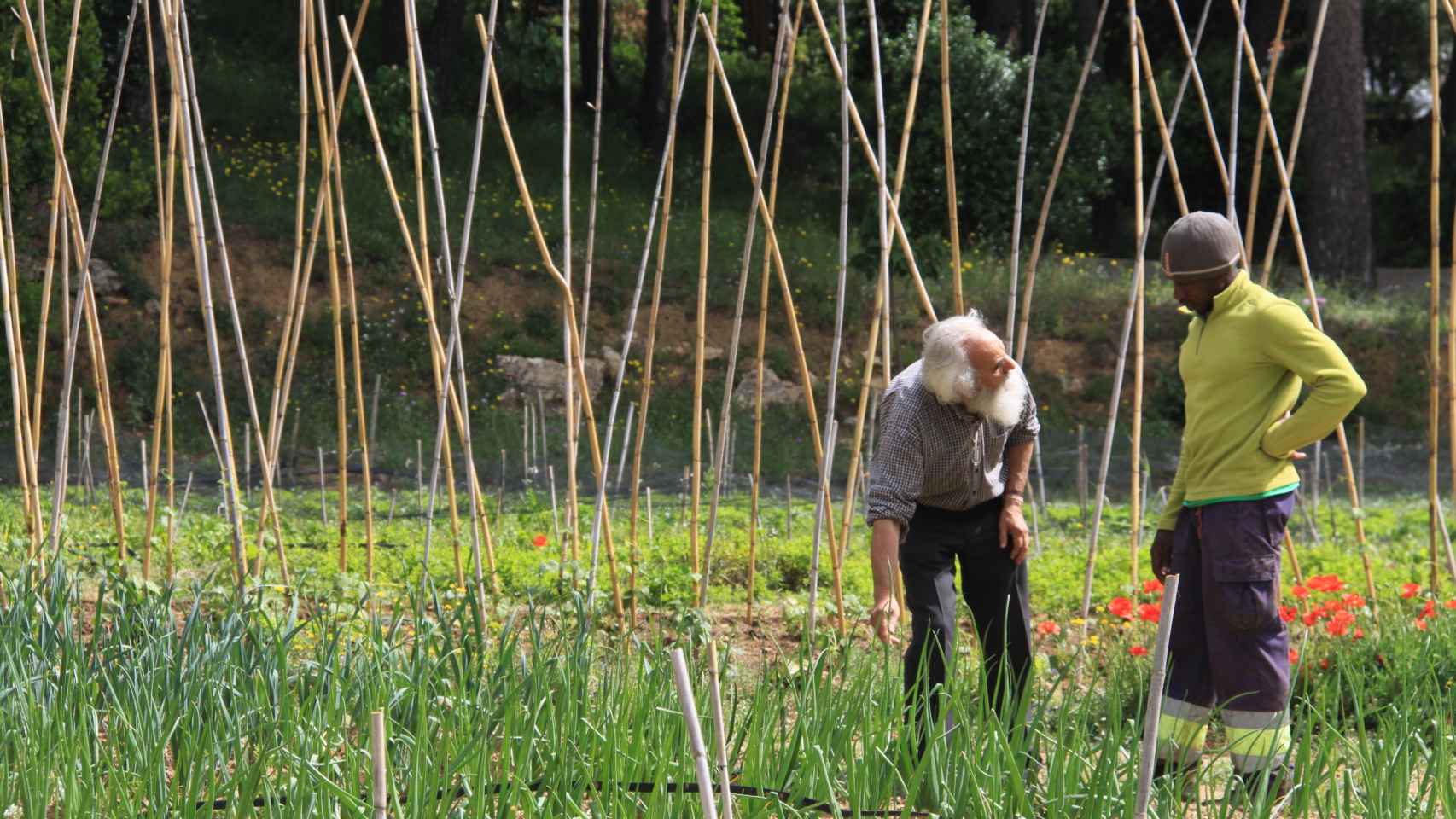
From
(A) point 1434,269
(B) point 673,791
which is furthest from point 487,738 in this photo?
(A) point 1434,269

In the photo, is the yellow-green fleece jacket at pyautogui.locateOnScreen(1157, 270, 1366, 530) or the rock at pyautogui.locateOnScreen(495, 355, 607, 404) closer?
the yellow-green fleece jacket at pyautogui.locateOnScreen(1157, 270, 1366, 530)

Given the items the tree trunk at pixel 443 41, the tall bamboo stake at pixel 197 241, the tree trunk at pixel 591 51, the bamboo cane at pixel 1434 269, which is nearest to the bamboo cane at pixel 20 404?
the tall bamboo stake at pixel 197 241

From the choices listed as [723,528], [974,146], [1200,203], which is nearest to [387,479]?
[723,528]

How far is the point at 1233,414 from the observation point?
285cm

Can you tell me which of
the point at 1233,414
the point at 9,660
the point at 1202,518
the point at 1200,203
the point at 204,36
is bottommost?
the point at 9,660

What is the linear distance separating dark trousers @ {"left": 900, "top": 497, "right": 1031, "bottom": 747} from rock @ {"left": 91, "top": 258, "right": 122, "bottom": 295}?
9965 millimetres

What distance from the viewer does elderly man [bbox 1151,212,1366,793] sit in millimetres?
2750

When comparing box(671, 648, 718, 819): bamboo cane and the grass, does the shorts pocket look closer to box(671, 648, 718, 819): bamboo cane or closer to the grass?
the grass

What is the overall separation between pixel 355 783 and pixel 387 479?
6926 mm

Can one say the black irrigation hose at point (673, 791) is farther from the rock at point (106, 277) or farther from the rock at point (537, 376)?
the rock at point (106, 277)

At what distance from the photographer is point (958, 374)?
276 centimetres

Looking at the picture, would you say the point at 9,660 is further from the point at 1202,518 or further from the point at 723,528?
the point at 723,528

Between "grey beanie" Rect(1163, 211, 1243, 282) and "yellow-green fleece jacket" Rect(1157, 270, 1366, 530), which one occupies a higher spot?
"grey beanie" Rect(1163, 211, 1243, 282)

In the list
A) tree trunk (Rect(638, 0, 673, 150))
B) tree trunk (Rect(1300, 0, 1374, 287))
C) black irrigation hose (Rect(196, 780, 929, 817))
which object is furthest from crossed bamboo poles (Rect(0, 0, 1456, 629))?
tree trunk (Rect(638, 0, 673, 150))
